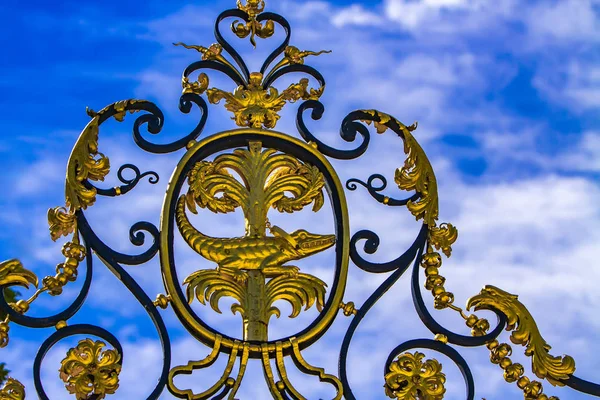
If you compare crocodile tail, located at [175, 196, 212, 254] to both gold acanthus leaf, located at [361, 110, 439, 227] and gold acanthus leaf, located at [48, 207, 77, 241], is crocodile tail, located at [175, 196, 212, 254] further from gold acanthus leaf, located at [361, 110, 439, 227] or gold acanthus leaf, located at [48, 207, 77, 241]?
gold acanthus leaf, located at [361, 110, 439, 227]

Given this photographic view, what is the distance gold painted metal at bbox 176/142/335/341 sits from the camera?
6559mm

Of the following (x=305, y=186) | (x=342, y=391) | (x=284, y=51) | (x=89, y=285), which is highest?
(x=284, y=51)

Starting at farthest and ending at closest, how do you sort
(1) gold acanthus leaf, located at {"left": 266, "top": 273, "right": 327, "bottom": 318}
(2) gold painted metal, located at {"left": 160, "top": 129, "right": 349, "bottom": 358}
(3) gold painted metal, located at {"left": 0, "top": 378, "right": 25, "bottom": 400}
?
1. (1) gold acanthus leaf, located at {"left": 266, "top": 273, "right": 327, "bottom": 318}
2. (2) gold painted metal, located at {"left": 160, "top": 129, "right": 349, "bottom": 358}
3. (3) gold painted metal, located at {"left": 0, "top": 378, "right": 25, "bottom": 400}

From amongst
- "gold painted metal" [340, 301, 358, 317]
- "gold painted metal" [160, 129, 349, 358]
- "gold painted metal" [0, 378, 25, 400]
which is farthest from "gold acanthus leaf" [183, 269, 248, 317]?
"gold painted metal" [0, 378, 25, 400]

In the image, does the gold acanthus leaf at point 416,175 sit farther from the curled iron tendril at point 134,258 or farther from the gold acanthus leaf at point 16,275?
the gold acanthus leaf at point 16,275

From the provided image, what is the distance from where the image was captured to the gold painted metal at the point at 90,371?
628cm

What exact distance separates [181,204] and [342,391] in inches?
41.2

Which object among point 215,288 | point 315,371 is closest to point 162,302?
point 215,288

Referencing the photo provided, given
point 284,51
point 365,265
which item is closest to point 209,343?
point 365,265

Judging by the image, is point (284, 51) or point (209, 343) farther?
point (284, 51)

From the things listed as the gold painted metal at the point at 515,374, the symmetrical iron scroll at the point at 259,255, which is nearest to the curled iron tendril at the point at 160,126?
the symmetrical iron scroll at the point at 259,255

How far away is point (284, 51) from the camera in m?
7.19

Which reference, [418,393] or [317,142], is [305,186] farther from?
[418,393]

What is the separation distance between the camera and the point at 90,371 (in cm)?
630
